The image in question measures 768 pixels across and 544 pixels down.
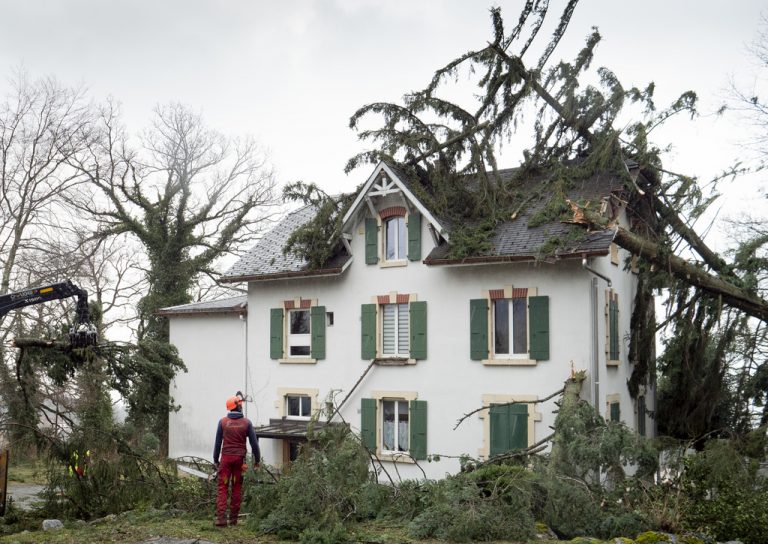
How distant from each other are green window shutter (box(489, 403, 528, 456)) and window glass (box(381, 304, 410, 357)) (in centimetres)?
290

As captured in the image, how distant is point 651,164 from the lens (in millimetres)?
17719

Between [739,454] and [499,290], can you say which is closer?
[739,454]

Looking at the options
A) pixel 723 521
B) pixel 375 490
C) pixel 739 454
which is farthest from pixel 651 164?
pixel 375 490

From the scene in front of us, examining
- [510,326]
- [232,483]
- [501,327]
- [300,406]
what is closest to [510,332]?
[510,326]

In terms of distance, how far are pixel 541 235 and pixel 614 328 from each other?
2.94 metres

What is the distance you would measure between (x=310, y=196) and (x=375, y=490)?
9.45 metres

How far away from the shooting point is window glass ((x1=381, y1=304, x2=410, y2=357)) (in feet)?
62.5

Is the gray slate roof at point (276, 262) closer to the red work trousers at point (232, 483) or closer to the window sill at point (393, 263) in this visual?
the window sill at point (393, 263)

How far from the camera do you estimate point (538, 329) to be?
16875mm

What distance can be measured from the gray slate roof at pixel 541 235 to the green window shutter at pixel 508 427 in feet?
10.7

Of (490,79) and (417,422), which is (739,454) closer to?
(417,422)

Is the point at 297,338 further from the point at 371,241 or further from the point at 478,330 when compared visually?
the point at 478,330

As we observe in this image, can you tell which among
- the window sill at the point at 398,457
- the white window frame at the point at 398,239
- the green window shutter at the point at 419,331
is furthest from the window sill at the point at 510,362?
the white window frame at the point at 398,239

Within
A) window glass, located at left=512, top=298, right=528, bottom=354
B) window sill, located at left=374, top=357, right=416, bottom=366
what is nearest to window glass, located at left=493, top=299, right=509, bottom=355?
window glass, located at left=512, top=298, right=528, bottom=354
